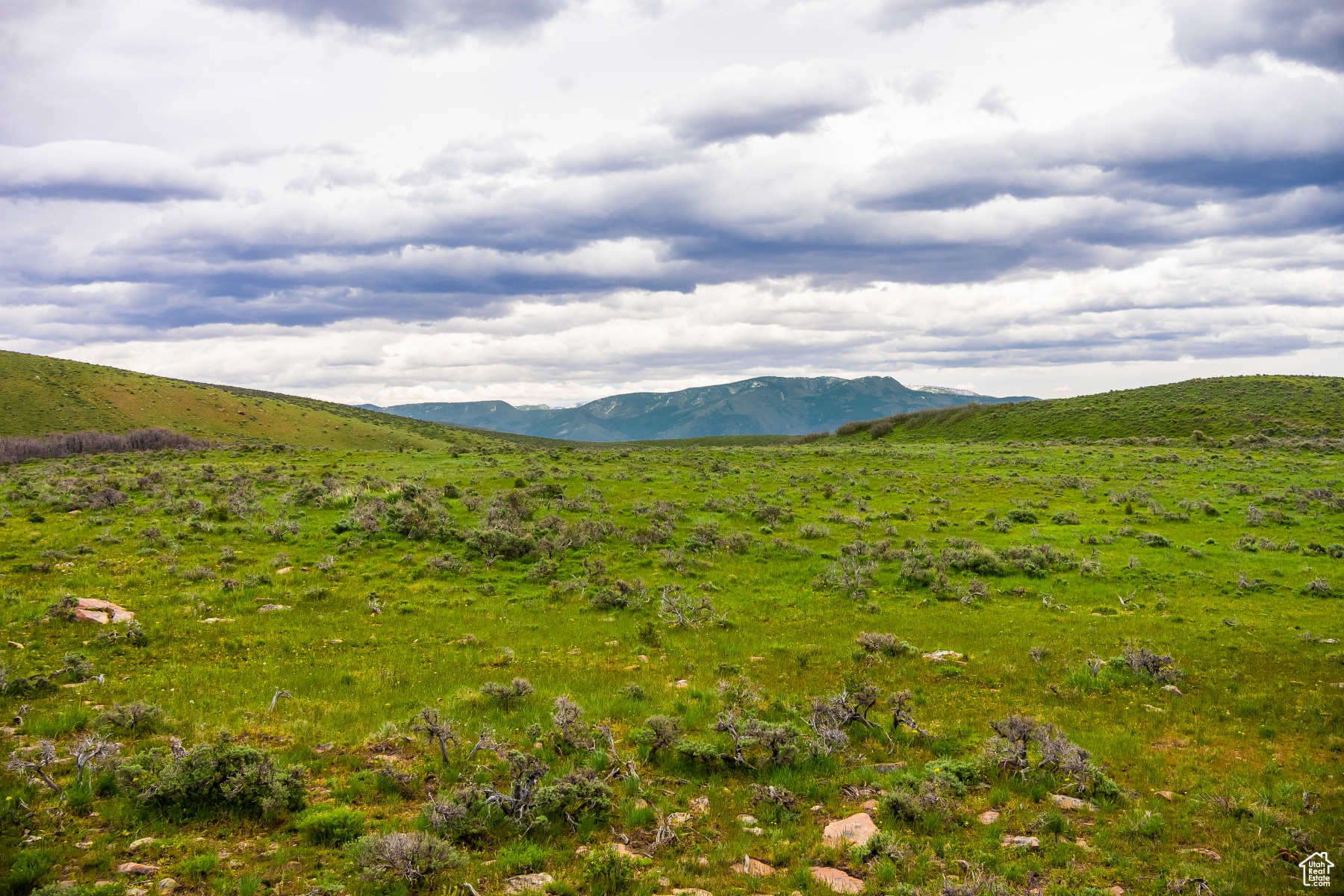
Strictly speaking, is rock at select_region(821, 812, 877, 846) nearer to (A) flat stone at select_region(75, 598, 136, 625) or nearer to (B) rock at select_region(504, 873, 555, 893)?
(B) rock at select_region(504, 873, 555, 893)

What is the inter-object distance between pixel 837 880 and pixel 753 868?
1086 mm

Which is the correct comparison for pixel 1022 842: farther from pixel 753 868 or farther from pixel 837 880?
pixel 753 868

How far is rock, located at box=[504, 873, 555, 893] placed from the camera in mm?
7406

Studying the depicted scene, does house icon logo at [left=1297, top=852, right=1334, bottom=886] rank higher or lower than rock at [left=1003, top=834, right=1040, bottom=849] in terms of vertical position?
higher

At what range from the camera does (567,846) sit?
27.8ft

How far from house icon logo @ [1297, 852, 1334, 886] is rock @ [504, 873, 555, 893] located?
956 centimetres

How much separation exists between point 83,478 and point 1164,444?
102 metres

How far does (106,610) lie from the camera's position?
54.1 ft

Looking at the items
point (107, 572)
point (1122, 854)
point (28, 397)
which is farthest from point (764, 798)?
point (28, 397)

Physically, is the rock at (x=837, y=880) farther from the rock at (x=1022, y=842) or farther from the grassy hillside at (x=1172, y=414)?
the grassy hillside at (x=1172, y=414)

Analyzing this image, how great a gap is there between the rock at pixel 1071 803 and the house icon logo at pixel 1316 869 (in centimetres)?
230

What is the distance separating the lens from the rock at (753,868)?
792cm

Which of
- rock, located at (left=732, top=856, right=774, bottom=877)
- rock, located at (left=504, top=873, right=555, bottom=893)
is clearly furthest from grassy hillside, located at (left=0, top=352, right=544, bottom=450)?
→ rock, located at (left=732, top=856, right=774, bottom=877)

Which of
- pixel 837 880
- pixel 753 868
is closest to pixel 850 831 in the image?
pixel 837 880
